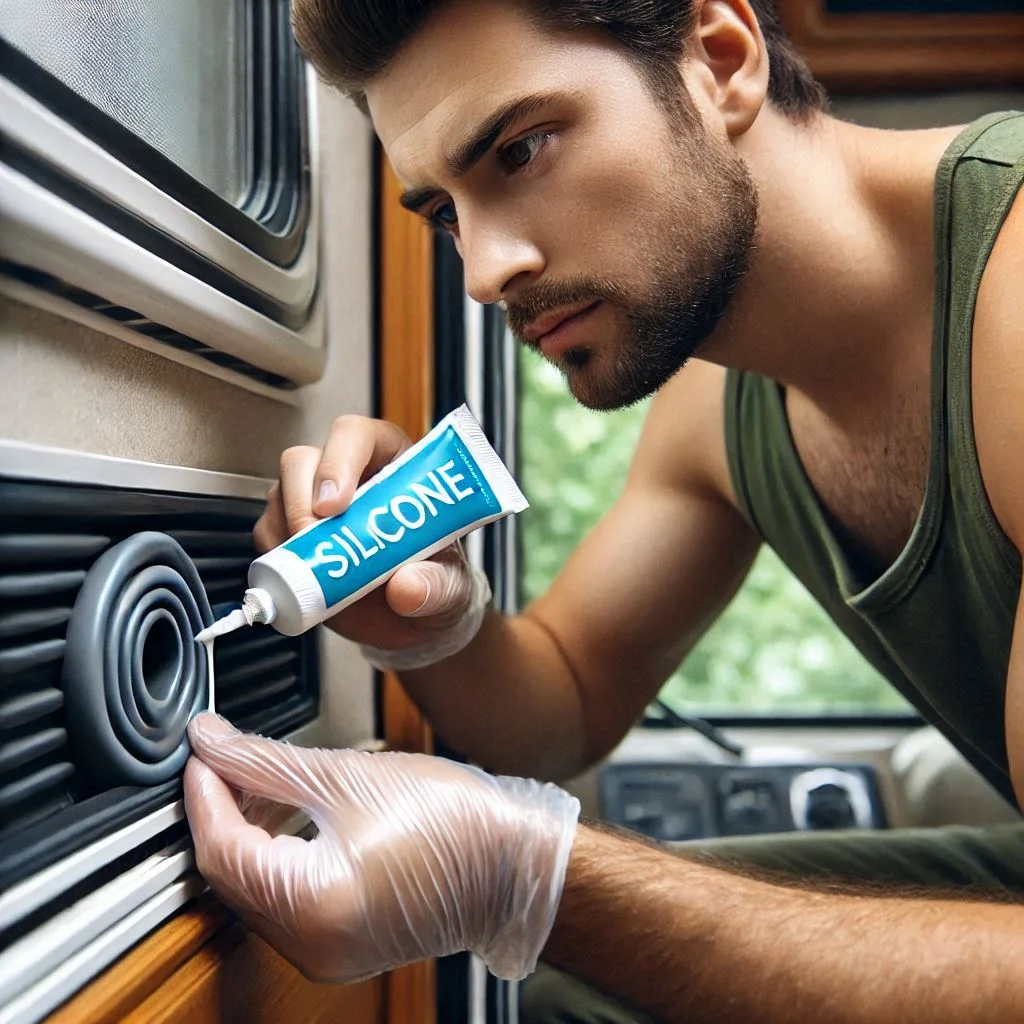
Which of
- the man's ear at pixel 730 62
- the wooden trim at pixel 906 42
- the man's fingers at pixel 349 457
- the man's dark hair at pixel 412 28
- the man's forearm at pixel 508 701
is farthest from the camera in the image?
the wooden trim at pixel 906 42

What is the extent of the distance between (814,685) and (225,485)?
139 cm

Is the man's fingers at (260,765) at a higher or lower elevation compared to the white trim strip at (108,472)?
lower

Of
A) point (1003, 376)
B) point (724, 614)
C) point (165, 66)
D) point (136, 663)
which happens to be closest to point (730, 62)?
point (1003, 376)

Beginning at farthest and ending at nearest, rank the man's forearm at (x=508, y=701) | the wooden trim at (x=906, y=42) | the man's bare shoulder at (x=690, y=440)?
1. the wooden trim at (x=906, y=42)
2. the man's bare shoulder at (x=690, y=440)
3. the man's forearm at (x=508, y=701)

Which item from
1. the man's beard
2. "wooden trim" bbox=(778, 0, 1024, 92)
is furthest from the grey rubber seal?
"wooden trim" bbox=(778, 0, 1024, 92)

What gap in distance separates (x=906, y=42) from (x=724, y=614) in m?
1.00

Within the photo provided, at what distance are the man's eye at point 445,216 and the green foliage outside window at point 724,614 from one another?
887 mm

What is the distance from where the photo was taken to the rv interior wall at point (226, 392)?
0.49 metres

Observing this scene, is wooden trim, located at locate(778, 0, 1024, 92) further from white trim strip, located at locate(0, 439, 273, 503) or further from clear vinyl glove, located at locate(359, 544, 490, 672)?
white trim strip, located at locate(0, 439, 273, 503)

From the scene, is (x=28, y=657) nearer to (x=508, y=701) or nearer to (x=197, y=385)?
(x=197, y=385)

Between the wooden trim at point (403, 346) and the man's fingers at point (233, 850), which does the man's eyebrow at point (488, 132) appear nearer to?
the wooden trim at point (403, 346)

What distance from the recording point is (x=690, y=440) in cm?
124

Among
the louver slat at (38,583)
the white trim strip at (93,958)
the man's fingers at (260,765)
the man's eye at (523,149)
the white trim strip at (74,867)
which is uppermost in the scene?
the man's eye at (523,149)

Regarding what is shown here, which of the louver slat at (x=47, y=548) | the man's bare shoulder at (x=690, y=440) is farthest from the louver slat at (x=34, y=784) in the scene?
the man's bare shoulder at (x=690, y=440)
